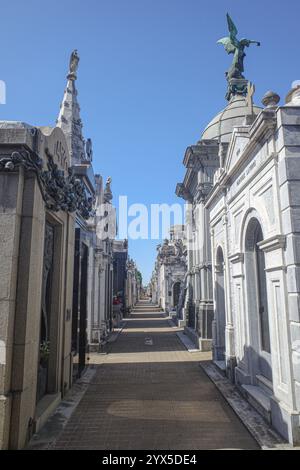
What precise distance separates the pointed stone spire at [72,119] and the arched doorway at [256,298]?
5.82m

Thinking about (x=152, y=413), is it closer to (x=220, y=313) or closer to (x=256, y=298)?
(x=256, y=298)

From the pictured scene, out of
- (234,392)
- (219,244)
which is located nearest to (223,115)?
(219,244)

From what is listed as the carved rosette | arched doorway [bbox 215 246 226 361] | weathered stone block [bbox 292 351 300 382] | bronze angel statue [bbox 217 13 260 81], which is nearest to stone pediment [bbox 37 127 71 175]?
the carved rosette

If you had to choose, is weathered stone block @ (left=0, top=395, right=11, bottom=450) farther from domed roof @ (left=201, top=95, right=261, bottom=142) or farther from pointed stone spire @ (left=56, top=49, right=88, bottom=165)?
domed roof @ (left=201, top=95, right=261, bottom=142)

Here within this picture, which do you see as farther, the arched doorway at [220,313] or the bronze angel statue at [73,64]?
the bronze angel statue at [73,64]

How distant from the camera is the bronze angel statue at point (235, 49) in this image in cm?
1691

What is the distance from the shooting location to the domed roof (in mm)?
14148

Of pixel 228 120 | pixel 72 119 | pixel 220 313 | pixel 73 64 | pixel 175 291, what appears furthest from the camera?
pixel 175 291

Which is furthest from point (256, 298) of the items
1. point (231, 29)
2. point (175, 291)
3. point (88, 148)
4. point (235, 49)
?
point (175, 291)

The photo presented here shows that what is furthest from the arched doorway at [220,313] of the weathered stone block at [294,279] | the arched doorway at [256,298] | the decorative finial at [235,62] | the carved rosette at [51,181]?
the decorative finial at [235,62]

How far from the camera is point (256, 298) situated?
21.8 ft

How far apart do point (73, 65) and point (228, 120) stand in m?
6.96

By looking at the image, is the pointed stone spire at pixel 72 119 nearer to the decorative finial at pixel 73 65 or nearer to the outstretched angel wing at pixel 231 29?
the decorative finial at pixel 73 65
